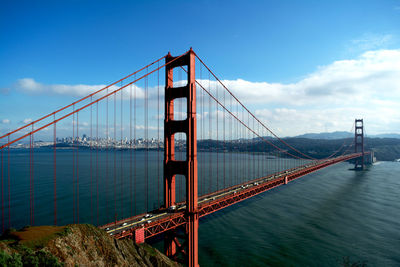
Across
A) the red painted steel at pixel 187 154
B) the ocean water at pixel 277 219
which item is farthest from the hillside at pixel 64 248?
the ocean water at pixel 277 219

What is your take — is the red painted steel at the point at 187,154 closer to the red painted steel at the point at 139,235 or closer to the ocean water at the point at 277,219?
the red painted steel at the point at 139,235

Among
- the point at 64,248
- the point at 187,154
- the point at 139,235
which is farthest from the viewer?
the point at 187,154

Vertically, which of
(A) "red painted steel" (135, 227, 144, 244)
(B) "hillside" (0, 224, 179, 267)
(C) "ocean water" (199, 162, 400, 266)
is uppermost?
(B) "hillside" (0, 224, 179, 267)

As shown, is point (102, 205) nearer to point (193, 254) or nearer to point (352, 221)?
point (193, 254)

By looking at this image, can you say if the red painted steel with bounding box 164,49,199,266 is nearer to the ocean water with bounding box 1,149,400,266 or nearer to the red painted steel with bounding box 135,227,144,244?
the red painted steel with bounding box 135,227,144,244

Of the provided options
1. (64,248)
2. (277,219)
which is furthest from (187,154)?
(277,219)

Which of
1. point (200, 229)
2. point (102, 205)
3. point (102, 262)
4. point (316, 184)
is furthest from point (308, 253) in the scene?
point (316, 184)

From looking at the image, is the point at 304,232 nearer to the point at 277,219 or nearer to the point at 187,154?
the point at 277,219

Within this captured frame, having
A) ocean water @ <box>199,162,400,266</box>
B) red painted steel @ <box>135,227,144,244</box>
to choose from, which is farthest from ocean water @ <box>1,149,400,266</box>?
red painted steel @ <box>135,227,144,244</box>
